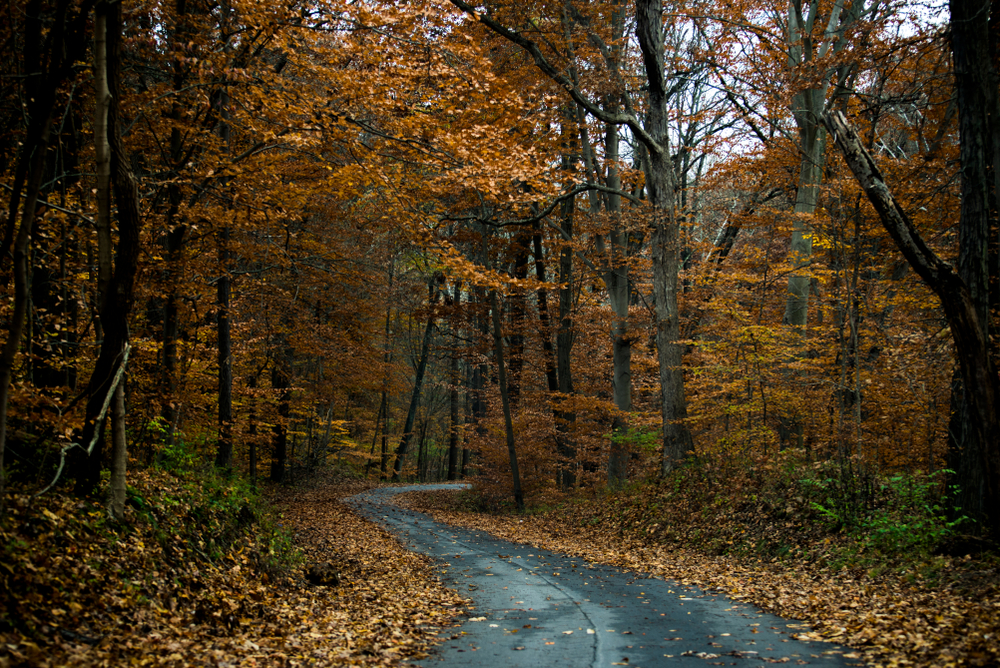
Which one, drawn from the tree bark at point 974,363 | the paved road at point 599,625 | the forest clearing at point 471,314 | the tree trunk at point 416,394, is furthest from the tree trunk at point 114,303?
the tree trunk at point 416,394

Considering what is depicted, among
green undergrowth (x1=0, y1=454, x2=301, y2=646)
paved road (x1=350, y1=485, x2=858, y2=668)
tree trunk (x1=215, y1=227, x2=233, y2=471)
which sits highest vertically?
Answer: tree trunk (x1=215, y1=227, x2=233, y2=471)

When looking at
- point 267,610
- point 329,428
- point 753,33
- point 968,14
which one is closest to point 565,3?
point 753,33

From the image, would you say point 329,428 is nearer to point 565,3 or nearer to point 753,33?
point 565,3

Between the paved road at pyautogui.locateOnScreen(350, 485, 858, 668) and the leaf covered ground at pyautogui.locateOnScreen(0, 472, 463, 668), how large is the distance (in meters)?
0.50

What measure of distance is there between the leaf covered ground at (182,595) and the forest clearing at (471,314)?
4cm

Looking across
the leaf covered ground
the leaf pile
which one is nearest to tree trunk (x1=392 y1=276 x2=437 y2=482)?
the leaf pile

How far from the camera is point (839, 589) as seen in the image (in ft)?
24.2

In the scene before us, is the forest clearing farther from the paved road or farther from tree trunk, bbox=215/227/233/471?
the paved road

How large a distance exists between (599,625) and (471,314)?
15687mm

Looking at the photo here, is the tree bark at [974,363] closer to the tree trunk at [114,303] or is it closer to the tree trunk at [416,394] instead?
the tree trunk at [114,303]

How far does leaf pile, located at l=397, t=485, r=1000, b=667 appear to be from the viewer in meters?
5.02

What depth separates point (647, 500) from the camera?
45.3 feet

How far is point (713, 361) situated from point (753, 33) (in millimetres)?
8608

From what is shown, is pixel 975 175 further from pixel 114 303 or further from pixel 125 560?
pixel 125 560
